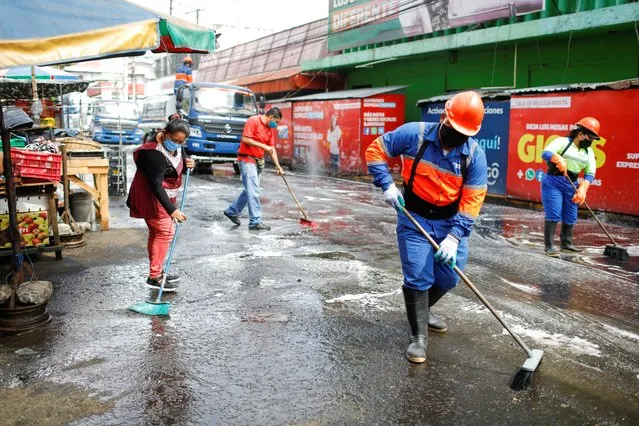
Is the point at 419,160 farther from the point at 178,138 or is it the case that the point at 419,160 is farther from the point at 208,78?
the point at 208,78

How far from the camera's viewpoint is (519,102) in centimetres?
1303

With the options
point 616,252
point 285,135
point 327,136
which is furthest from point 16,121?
point 285,135

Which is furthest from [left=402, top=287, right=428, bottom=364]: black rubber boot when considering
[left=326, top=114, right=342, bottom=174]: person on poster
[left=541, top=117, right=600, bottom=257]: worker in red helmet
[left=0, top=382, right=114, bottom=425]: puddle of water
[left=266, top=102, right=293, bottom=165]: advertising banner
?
[left=266, top=102, right=293, bottom=165]: advertising banner

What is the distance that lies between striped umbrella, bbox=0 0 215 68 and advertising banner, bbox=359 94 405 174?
13.6 metres

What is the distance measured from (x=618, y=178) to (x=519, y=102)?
9.73ft

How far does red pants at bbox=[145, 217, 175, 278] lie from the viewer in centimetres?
560

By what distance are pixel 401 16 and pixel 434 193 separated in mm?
16338

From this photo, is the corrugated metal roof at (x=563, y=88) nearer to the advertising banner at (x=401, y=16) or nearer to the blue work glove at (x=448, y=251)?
the advertising banner at (x=401, y=16)

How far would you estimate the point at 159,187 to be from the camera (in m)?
5.29

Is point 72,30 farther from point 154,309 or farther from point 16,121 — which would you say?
point 16,121

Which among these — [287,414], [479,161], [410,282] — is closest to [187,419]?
[287,414]

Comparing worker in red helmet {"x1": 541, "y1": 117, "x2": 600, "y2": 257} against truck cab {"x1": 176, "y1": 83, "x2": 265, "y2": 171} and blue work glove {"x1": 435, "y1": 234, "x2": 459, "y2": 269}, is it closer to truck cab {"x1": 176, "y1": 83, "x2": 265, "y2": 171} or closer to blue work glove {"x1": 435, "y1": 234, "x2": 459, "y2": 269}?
blue work glove {"x1": 435, "y1": 234, "x2": 459, "y2": 269}

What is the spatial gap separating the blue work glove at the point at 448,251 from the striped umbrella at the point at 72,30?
9.11 ft

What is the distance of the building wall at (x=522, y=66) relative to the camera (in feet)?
45.2
